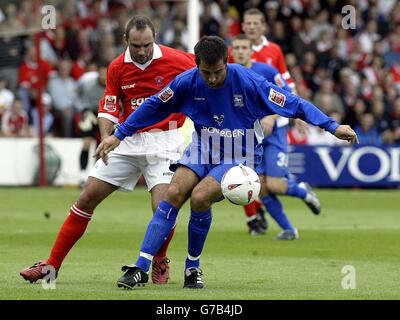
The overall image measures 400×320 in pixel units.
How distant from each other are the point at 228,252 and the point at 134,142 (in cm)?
273

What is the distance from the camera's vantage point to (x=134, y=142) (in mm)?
9625

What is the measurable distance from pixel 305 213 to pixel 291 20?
31.4ft

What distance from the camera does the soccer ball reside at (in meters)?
8.55

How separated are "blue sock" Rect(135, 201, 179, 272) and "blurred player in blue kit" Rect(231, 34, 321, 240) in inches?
179

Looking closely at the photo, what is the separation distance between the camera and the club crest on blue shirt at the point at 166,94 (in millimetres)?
8812

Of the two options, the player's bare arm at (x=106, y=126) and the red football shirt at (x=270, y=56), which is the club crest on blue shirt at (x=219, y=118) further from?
the red football shirt at (x=270, y=56)

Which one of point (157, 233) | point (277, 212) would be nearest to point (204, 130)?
point (157, 233)

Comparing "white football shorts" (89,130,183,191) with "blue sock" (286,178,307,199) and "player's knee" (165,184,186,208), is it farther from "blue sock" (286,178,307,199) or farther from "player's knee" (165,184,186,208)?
"blue sock" (286,178,307,199)

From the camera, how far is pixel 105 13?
965 inches

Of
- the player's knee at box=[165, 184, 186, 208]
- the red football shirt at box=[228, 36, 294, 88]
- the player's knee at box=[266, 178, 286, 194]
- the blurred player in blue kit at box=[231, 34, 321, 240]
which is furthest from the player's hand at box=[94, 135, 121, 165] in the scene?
the red football shirt at box=[228, 36, 294, 88]

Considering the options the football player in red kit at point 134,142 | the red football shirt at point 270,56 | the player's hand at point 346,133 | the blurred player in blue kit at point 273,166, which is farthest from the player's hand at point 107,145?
the red football shirt at point 270,56
